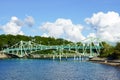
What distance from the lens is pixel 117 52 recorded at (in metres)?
172

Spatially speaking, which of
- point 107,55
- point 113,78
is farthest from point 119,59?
point 113,78

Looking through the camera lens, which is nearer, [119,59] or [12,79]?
[12,79]

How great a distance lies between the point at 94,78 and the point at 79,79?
12.2ft

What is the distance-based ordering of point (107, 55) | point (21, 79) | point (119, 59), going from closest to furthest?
1. point (21, 79)
2. point (119, 59)
3. point (107, 55)

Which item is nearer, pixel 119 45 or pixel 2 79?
pixel 2 79

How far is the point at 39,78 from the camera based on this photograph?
9231 centimetres

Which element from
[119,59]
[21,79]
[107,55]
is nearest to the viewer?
[21,79]

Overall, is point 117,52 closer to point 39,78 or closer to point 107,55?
point 107,55

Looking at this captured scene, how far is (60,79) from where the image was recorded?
299ft

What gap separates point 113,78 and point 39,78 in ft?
53.9

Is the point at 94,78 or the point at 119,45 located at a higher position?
the point at 119,45

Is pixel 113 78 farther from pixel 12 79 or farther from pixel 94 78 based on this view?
pixel 12 79

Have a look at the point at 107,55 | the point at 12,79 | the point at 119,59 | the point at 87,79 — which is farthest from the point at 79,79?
the point at 107,55

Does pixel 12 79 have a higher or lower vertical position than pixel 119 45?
lower
